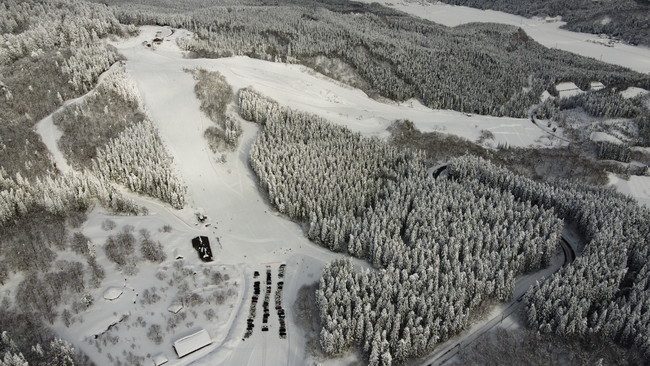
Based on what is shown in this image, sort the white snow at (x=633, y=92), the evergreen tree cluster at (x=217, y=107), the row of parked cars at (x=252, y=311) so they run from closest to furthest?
the row of parked cars at (x=252, y=311), the evergreen tree cluster at (x=217, y=107), the white snow at (x=633, y=92)

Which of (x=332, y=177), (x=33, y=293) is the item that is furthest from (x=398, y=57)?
(x=33, y=293)

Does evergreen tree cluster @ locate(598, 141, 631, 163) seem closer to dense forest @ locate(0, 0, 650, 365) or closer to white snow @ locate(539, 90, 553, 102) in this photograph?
dense forest @ locate(0, 0, 650, 365)

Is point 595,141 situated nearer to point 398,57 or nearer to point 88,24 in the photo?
point 398,57

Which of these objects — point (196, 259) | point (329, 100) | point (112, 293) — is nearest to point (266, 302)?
point (196, 259)

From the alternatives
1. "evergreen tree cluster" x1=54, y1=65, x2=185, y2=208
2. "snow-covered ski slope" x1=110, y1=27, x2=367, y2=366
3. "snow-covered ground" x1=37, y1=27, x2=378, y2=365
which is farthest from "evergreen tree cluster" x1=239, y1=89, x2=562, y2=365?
"evergreen tree cluster" x1=54, y1=65, x2=185, y2=208

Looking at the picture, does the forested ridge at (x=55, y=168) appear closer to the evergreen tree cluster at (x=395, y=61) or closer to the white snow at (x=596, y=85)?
the evergreen tree cluster at (x=395, y=61)

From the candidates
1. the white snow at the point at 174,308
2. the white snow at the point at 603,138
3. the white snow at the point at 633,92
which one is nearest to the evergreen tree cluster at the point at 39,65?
the white snow at the point at 174,308
